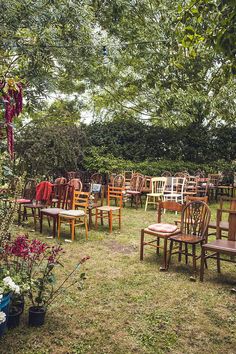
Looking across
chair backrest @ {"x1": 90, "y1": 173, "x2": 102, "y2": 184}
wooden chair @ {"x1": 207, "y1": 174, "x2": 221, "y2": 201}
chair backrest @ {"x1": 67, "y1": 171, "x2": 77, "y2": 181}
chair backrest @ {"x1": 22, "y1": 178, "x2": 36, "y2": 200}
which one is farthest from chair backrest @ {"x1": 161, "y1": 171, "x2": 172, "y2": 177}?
chair backrest @ {"x1": 22, "y1": 178, "x2": 36, "y2": 200}

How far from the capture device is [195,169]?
12.7 meters

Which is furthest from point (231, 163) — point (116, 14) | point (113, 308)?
point (113, 308)

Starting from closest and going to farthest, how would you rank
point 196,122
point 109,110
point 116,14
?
point 116,14, point 196,122, point 109,110

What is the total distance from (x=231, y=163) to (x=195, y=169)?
1.85 meters

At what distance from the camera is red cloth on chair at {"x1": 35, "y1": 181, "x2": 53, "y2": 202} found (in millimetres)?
6335

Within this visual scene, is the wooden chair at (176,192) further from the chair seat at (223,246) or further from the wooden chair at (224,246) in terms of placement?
the chair seat at (223,246)

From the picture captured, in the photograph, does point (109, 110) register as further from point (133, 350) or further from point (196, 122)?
point (133, 350)

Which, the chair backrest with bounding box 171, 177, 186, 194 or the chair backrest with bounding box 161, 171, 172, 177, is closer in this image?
the chair backrest with bounding box 171, 177, 186, 194

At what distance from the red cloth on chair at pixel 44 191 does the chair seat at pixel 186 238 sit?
116 inches

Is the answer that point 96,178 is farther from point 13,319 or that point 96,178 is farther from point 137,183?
point 13,319

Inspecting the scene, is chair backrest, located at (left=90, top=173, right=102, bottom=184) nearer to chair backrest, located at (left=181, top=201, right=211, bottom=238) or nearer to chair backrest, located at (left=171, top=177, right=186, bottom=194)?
chair backrest, located at (left=171, top=177, right=186, bottom=194)

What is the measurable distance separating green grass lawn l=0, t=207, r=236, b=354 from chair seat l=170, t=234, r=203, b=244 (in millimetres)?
448

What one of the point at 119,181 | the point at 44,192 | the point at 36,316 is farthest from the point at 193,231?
the point at 119,181

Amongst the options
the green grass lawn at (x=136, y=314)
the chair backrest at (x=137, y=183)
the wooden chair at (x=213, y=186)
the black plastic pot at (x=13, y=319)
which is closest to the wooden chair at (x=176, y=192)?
the chair backrest at (x=137, y=183)
